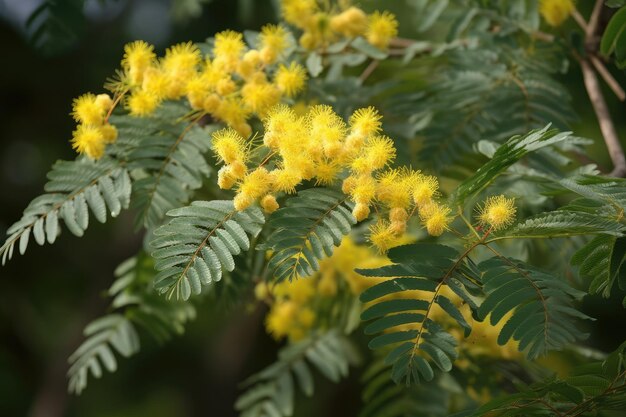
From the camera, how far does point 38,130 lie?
14.8 feet

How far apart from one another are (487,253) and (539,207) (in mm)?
222

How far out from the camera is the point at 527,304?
1478 millimetres

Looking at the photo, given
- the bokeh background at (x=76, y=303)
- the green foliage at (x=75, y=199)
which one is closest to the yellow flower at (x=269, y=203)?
the green foliage at (x=75, y=199)

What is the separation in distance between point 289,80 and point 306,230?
454 mm

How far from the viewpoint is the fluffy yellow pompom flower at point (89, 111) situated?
177 centimetres

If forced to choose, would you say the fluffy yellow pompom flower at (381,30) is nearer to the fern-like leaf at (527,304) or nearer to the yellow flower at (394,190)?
the yellow flower at (394,190)

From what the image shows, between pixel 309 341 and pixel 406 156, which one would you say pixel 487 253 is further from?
pixel 309 341

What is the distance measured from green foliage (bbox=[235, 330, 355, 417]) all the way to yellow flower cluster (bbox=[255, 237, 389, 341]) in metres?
0.04

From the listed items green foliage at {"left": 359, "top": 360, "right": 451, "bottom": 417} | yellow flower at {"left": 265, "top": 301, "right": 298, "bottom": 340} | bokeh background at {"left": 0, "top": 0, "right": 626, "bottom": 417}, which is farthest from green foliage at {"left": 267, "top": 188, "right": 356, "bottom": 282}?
bokeh background at {"left": 0, "top": 0, "right": 626, "bottom": 417}

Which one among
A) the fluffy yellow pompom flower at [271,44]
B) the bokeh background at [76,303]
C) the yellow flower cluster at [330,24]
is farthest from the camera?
the bokeh background at [76,303]

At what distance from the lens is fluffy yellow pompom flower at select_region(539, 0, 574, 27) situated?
7.18 ft

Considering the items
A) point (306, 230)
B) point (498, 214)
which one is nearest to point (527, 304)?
point (498, 214)

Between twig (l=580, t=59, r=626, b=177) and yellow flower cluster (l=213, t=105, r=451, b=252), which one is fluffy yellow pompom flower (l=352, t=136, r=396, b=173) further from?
twig (l=580, t=59, r=626, b=177)

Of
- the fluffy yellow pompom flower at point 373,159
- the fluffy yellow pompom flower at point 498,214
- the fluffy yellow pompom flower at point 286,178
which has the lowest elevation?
the fluffy yellow pompom flower at point 498,214
